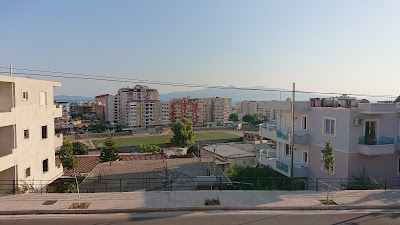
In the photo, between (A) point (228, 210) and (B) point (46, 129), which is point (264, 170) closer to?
(A) point (228, 210)

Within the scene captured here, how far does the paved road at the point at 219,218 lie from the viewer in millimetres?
10562

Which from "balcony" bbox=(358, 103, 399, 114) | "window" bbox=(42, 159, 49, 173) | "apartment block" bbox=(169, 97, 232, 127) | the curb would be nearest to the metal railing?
"window" bbox=(42, 159, 49, 173)

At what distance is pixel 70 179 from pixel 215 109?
139866mm

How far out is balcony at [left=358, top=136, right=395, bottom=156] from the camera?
19.7m

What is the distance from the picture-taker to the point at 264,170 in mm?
25922

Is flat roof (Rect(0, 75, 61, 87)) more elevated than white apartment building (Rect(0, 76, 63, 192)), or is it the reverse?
flat roof (Rect(0, 75, 61, 87))

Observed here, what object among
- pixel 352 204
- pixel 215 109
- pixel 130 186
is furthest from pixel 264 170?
pixel 215 109

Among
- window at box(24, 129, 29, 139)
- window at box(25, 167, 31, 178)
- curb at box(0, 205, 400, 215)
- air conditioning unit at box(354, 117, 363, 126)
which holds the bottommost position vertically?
window at box(25, 167, 31, 178)

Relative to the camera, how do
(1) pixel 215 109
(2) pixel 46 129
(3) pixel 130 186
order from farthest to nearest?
1. (1) pixel 215 109
2. (2) pixel 46 129
3. (3) pixel 130 186

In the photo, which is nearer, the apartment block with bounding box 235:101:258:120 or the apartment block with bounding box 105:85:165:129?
the apartment block with bounding box 105:85:165:129

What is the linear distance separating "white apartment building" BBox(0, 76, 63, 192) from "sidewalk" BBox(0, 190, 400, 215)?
3916mm

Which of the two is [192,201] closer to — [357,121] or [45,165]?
[357,121]

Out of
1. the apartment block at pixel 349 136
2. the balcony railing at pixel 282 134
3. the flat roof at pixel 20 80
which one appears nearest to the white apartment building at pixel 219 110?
the balcony railing at pixel 282 134

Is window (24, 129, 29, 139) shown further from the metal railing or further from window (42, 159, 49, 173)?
window (42, 159, 49, 173)
